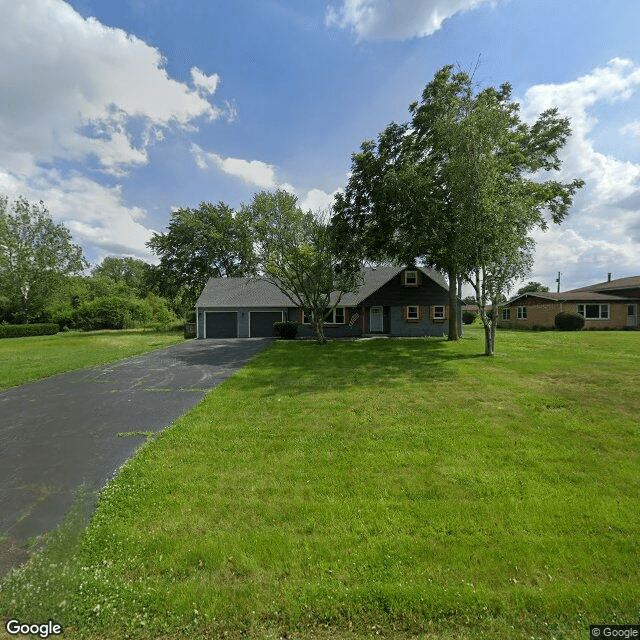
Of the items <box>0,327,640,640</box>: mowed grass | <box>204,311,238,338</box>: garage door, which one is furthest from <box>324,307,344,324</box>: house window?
<box>0,327,640,640</box>: mowed grass

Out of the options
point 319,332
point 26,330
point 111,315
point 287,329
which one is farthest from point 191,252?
point 319,332

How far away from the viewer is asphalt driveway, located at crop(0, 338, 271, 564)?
3.90 metres

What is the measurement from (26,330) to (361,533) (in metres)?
42.8

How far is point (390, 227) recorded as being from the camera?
60.8 ft

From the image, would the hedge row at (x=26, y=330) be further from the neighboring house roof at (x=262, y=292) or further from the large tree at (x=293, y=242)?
the large tree at (x=293, y=242)

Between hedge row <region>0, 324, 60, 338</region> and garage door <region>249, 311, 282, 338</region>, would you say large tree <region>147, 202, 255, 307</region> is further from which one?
garage door <region>249, 311, 282, 338</region>

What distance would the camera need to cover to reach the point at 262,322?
27.3 meters

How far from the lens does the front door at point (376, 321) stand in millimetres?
25750

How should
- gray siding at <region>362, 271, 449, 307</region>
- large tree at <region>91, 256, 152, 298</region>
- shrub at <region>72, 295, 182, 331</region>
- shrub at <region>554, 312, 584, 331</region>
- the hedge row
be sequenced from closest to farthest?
gray siding at <region>362, 271, 449, 307</region> → shrub at <region>554, 312, 584, 331</region> → the hedge row → shrub at <region>72, 295, 182, 331</region> → large tree at <region>91, 256, 152, 298</region>

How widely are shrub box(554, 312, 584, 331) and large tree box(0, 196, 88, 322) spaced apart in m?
55.7

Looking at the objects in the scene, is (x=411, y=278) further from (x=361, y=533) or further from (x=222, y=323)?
(x=361, y=533)

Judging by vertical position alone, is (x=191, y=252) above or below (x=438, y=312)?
above

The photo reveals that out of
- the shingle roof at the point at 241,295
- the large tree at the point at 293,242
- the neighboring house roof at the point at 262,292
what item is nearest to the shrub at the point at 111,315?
the shingle roof at the point at 241,295

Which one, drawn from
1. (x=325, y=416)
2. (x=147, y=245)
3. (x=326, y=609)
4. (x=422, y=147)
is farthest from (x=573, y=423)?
(x=147, y=245)
